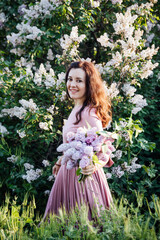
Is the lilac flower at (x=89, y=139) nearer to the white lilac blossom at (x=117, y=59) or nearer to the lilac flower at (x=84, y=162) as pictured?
the lilac flower at (x=84, y=162)

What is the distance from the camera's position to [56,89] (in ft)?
9.50

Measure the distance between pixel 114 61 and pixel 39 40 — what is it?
1.06 meters

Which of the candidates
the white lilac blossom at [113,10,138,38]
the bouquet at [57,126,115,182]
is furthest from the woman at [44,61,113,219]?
the white lilac blossom at [113,10,138,38]

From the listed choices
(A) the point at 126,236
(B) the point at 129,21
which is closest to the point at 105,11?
(B) the point at 129,21

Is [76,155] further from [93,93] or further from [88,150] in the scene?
[93,93]

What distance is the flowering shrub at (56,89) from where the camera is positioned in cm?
276

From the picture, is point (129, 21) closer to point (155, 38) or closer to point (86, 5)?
point (86, 5)

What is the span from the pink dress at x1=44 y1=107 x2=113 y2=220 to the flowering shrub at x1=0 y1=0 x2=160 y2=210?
62 centimetres

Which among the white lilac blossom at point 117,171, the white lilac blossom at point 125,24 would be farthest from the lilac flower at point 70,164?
→ the white lilac blossom at point 125,24

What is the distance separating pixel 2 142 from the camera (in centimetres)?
298

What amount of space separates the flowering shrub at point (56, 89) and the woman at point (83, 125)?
52 cm

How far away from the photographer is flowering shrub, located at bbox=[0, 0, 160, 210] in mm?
2760

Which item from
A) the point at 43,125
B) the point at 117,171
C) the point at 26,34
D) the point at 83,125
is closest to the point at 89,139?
the point at 83,125

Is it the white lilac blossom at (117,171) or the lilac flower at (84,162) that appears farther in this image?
the white lilac blossom at (117,171)
